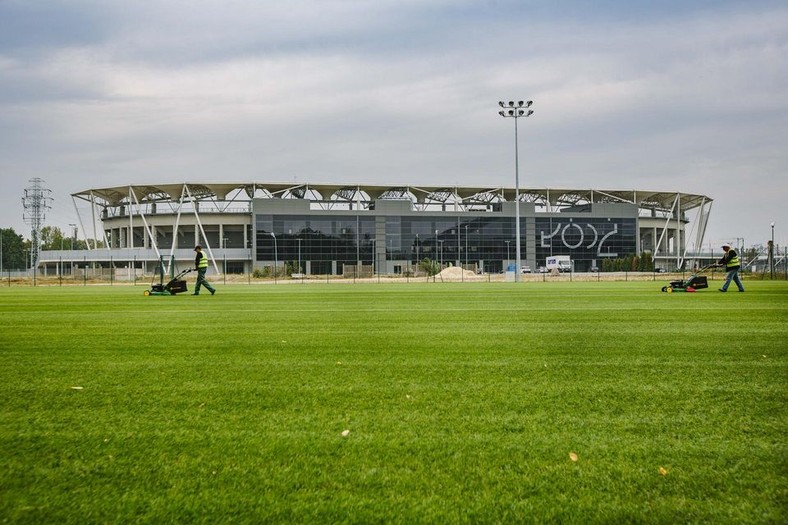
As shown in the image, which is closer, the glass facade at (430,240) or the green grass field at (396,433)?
the green grass field at (396,433)

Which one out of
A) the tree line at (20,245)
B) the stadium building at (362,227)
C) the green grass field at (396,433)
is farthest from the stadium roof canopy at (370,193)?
the green grass field at (396,433)

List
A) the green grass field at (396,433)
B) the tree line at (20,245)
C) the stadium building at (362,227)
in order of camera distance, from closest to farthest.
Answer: the green grass field at (396,433) → the stadium building at (362,227) → the tree line at (20,245)

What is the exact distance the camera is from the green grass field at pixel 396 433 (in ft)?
9.14

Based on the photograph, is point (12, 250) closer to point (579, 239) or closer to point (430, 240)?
point (430, 240)

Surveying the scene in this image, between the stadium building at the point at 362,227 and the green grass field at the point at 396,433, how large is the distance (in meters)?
80.7

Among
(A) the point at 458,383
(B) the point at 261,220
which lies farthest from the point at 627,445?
(B) the point at 261,220

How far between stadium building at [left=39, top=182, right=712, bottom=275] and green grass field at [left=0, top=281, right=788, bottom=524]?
8067 centimetres

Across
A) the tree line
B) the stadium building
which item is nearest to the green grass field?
the stadium building

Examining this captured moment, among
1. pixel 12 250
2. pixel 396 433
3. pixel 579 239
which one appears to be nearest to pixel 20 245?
pixel 12 250

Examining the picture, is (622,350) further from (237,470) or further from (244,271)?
(244,271)

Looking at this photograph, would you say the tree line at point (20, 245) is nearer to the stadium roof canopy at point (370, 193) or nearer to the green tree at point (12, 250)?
the green tree at point (12, 250)

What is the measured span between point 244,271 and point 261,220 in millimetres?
9512

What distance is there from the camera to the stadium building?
9294cm

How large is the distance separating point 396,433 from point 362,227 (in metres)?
92.8
